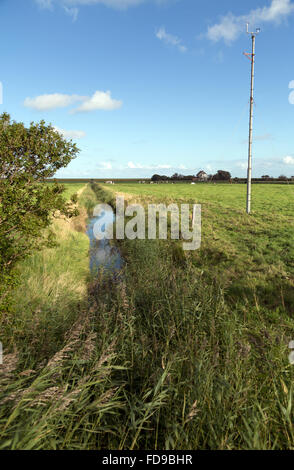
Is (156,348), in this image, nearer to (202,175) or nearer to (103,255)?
(103,255)

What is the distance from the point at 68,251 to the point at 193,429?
32.3 ft

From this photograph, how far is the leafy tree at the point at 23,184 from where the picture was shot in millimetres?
4957

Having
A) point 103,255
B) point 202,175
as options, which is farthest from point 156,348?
point 202,175

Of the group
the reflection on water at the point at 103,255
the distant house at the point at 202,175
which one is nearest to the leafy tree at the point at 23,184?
the reflection on water at the point at 103,255

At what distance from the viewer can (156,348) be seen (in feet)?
11.8

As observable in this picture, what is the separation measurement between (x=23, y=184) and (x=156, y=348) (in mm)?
3724

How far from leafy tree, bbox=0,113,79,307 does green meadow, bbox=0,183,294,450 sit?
1160mm

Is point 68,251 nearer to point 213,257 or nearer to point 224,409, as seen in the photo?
point 213,257

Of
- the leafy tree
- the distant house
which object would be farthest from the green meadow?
the distant house

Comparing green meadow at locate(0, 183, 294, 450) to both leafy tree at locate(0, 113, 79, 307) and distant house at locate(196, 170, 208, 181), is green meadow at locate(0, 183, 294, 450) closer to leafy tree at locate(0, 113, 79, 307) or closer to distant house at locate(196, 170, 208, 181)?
leafy tree at locate(0, 113, 79, 307)

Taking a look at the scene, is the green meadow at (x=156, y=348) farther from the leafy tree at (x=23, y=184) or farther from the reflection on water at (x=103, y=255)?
the leafy tree at (x=23, y=184)

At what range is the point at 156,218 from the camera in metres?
18.3

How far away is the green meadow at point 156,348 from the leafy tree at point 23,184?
1.16 meters
